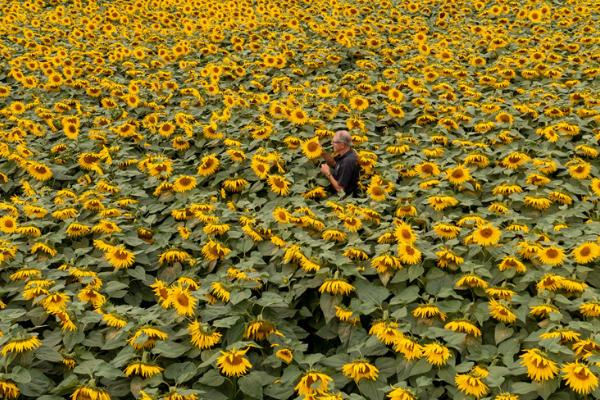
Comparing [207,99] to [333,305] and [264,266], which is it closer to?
[264,266]

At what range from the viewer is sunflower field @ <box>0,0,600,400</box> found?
11.6ft

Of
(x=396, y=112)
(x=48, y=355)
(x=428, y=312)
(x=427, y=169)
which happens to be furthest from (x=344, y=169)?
(x=48, y=355)

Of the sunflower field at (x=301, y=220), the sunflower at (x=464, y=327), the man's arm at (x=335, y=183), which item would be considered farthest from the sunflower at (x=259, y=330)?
the man's arm at (x=335, y=183)

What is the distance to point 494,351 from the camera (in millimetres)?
3699

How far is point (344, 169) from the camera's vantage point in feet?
21.7

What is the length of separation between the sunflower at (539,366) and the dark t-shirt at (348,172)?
354 centimetres

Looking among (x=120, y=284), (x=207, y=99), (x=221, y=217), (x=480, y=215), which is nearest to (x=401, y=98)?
(x=207, y=99)

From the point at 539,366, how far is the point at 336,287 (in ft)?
5.10

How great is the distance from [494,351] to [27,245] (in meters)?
4.52

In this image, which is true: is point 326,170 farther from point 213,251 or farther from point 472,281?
point 472,281

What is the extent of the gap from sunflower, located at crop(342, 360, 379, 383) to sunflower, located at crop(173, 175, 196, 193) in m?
3.47

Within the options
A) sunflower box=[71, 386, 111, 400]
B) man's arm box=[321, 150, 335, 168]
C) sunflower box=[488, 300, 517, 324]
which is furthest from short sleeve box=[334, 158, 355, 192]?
sunflower box=[71, 386, 111, 400]

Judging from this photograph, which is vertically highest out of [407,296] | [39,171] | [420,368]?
[420,368]

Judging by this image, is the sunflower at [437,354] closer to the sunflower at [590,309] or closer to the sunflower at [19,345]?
the sunflower at [590,309]
